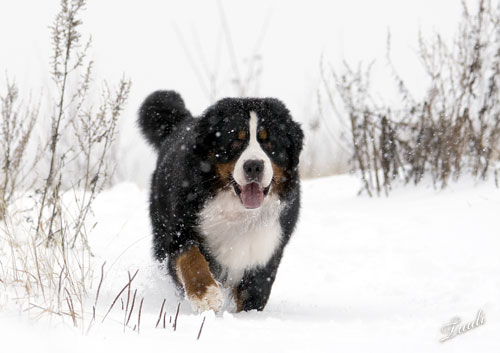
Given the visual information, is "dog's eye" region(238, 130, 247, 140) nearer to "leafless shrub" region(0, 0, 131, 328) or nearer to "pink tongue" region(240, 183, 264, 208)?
"pink tongue" region(240, 183, 264, 208)

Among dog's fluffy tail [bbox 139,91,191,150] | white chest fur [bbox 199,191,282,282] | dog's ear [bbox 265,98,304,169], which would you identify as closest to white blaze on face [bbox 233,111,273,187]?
white chest fur [bbox 199,191,282,282]

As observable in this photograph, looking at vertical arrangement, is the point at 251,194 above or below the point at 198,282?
above

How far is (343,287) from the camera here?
416cm

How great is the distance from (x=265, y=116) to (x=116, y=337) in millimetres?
1888

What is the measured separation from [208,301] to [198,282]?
12cm

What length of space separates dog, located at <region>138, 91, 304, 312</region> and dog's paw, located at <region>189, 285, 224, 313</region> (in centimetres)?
24

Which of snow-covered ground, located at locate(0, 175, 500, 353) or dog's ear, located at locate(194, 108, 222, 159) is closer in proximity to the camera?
snow-covered ground, located at locate(0, 175, 500, 353)

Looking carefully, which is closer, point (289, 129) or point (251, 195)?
point (251, 195)

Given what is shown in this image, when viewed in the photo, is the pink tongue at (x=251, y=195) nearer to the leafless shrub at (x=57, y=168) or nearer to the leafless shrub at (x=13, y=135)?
the leafless shrub at (x=57, y=168)

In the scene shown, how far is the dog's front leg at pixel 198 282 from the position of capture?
3.00m

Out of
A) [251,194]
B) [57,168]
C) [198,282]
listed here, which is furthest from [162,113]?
[198,282]

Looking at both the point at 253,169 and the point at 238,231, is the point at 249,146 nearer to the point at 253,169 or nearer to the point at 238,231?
the point at 253,169

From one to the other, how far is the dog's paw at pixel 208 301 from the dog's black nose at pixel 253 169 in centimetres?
64

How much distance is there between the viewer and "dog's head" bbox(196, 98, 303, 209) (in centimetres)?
323
